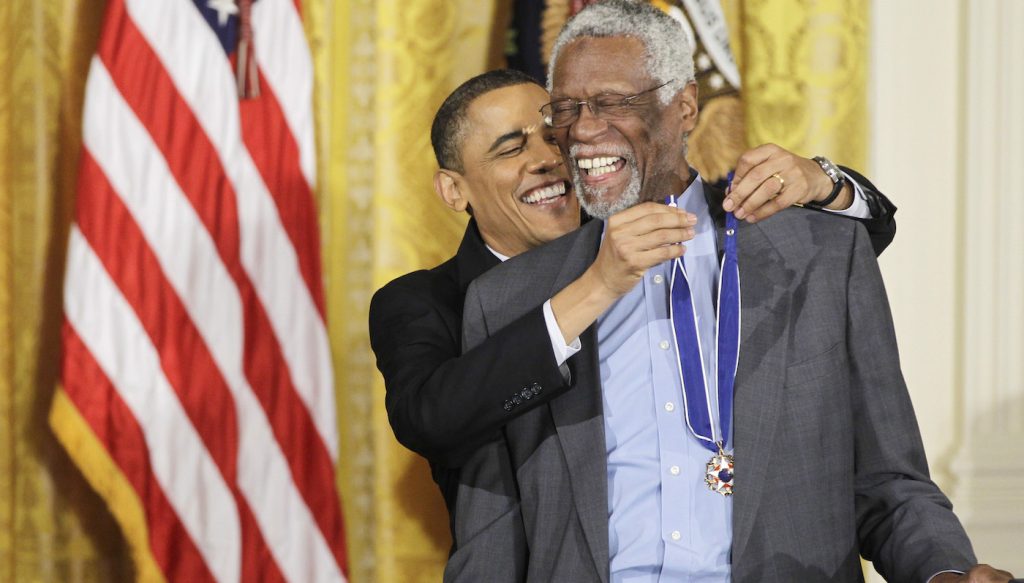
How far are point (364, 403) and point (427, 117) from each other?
85cm

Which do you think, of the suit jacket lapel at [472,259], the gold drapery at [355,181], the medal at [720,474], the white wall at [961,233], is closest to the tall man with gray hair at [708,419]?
the medal at [720,474]

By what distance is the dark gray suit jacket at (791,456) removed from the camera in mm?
1675

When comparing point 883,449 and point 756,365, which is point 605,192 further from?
point 883,449

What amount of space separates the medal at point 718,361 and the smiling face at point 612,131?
209mm

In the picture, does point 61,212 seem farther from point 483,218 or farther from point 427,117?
point 483,218

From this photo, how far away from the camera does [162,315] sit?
3121 millimetres

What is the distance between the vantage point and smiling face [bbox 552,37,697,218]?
6.21ft

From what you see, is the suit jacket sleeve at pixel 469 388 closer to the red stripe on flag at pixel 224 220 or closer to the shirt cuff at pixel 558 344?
the shirt cuff at pixel 558 344

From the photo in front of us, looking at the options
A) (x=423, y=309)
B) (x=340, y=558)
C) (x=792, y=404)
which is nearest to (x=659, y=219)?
(x=792, y=404)

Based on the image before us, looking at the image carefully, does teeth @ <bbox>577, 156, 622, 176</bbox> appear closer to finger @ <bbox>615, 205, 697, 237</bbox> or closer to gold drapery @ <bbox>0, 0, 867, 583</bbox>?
finger @ <bbox>615, 205, 697, 237</bbox>

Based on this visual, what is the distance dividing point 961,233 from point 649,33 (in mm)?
1778

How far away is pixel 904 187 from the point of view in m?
3.32

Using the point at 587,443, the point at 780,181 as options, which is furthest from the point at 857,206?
the point at 587,443

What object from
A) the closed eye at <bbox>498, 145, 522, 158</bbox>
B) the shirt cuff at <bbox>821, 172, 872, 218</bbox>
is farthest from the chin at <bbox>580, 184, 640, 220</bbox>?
the closed eye at <bbox>498, 145, 522, 158</bbox>
